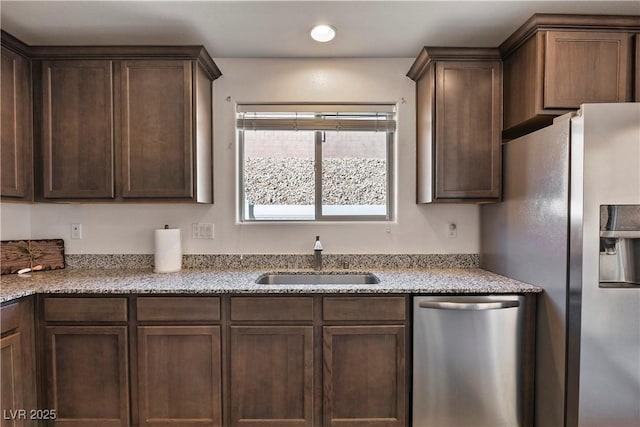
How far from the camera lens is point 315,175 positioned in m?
2.47

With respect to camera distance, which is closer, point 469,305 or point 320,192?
point 469,305

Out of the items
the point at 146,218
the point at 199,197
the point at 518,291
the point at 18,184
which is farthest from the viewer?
the point at 146,218

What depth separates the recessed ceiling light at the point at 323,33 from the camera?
6.44ft

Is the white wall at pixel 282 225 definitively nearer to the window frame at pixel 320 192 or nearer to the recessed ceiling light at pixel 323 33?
the window frame at pixel 320 192

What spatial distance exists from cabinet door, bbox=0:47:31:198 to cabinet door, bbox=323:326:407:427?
208 centimetres

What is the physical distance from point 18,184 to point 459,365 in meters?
2.76

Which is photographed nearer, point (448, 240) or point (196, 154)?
point (196, 154)

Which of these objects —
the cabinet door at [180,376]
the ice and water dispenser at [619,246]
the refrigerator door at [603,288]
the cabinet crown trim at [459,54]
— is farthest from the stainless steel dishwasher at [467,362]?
the cabinet crown trim at [459,54]

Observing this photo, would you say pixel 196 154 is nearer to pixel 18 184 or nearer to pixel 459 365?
pixel 18 184

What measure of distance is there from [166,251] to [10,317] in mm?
800

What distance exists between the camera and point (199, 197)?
2127 mm

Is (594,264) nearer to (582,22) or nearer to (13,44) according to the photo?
(582,22)

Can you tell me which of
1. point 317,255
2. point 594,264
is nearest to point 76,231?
point 317,255

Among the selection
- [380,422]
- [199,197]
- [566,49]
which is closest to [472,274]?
[380,422]
